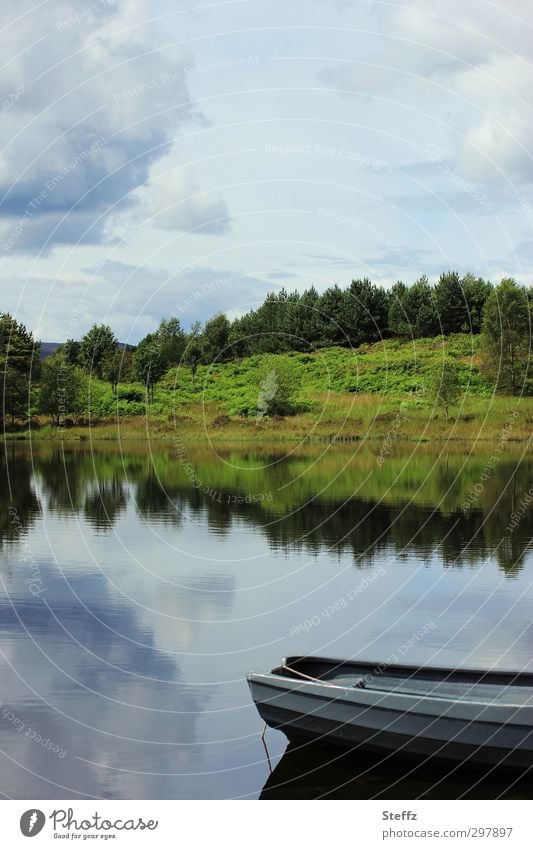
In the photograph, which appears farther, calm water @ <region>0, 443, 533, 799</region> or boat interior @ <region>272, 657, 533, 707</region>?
boat interior @ <region>272, 657, 533, 707</region>

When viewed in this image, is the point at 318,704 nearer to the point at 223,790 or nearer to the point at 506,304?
the point at 223,790

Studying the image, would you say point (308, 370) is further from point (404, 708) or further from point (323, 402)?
point (404, 708)

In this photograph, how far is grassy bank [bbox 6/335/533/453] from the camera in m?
70.1

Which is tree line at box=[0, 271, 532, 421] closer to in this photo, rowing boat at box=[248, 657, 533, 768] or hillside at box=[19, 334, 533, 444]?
hillside at box=[19, 334, 533, 444]

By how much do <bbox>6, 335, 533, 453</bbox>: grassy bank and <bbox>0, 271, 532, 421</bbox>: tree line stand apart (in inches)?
66.3

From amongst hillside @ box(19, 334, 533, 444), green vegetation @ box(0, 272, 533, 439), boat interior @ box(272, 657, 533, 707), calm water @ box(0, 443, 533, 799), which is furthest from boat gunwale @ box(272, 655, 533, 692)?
hillside @ box(19, 334, 533, 444)

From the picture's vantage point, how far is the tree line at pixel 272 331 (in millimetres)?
82125

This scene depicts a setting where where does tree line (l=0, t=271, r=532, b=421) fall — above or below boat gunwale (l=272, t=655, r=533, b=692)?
above

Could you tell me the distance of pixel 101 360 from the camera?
304ft

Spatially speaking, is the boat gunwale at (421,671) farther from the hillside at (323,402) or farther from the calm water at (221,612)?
the hillside at (323,402)

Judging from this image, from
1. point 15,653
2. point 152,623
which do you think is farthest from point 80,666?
point 152,623

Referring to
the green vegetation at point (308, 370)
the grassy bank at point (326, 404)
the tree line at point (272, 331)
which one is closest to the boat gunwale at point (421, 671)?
the green vegetation at point (308, 370)

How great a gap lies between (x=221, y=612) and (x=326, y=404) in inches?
2098

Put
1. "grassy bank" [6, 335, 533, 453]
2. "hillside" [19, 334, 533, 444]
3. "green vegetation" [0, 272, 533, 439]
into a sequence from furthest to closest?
1. "green vegetation" [0, 272, 533, 439]
2. "hillside" [19, 334, 533, 444]
3. "grassy bank" [6, 335, 533, 453]
